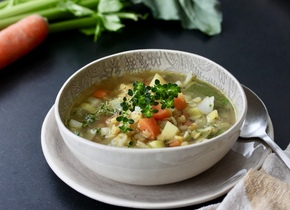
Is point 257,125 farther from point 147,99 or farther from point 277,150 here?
point 147,99

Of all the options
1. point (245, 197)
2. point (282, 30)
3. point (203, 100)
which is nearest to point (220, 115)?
point (203, 100)

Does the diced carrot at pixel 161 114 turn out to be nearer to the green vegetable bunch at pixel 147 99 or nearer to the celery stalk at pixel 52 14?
the green vegetable bunch at pixel 147 99

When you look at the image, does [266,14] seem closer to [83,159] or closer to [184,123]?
[184,123]

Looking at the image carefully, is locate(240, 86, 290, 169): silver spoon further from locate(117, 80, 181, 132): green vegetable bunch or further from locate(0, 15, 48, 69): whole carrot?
locate(0, 15, 48, 69): whole carrot

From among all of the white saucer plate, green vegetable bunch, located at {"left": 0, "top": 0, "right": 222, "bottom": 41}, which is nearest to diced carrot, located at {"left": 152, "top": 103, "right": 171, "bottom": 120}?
the white saucer plate

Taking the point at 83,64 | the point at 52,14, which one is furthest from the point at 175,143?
the point at 52,14

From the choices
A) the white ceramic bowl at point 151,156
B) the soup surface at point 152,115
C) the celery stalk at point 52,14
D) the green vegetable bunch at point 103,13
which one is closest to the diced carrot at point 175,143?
the soup surface at point 152,115
